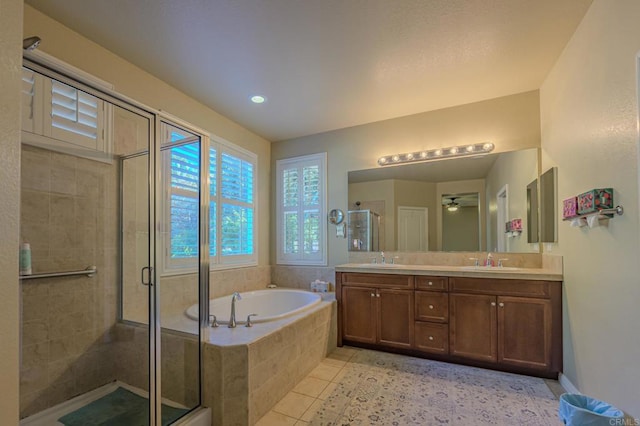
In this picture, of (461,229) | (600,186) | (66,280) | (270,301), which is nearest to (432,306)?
(461,229)

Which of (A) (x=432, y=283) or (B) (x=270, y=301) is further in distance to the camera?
(B) (x=270, y=301)

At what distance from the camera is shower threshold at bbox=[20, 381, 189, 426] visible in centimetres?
186

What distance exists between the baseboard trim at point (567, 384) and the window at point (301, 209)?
8.21ft

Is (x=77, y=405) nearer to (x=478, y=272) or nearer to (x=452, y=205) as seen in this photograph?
(x=478, y=272)

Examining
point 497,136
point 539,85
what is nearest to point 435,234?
point 497,136

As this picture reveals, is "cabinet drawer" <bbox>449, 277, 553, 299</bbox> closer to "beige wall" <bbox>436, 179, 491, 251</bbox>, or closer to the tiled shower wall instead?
"beige wall" <bbox>436, 179, 491, 251</bbox>

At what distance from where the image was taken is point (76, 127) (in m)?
2.14

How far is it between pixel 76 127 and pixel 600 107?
3.41m

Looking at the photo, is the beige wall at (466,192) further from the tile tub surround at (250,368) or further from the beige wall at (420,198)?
the tile tub surround at (250,368)

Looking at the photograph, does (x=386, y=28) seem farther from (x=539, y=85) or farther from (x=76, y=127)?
(x=76, y=127)

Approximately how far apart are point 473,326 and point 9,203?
313 cm

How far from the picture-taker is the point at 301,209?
4137mm

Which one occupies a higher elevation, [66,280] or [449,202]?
[449,202]

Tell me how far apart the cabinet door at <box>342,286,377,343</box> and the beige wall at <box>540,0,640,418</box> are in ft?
5.23
